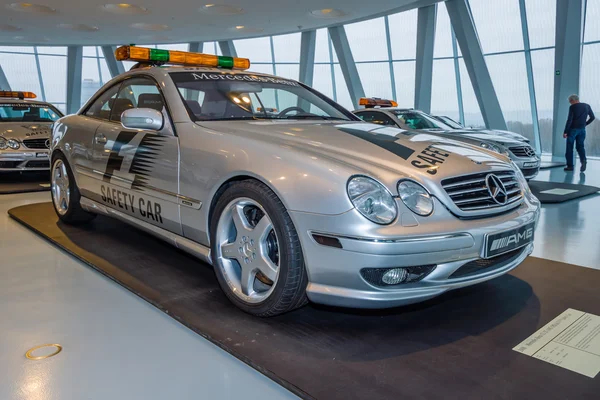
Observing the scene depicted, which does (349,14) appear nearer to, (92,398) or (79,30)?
(79,30)

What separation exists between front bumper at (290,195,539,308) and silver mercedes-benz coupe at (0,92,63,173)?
5.74 metres

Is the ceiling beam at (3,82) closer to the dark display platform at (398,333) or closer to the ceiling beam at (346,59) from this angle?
the ceiling beam at (346,59)

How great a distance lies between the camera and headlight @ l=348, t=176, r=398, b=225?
73.6 inches

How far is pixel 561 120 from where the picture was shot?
11.5 meters

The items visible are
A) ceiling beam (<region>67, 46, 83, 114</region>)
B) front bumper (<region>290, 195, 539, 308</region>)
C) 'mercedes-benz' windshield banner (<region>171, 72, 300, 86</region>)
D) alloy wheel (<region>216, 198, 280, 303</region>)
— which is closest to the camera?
front bumper (<region>290, 195, 539, 308</region>)

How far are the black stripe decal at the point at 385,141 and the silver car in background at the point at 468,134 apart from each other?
13.1 ft

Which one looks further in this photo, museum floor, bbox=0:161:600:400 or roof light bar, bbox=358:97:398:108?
roof light bar, bbox=358:97:398:108

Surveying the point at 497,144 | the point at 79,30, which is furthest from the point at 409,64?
the point at 79,30

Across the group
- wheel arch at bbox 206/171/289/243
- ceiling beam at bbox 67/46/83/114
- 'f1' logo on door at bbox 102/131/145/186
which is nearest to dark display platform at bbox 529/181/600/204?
wheel arch at bbox 206/171/289/243

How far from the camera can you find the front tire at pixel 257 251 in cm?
202

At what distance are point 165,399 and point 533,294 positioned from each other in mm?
1942

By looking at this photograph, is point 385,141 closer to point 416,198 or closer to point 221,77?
point 416,198

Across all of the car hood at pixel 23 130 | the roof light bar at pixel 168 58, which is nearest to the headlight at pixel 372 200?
the roof light bar at pixel 168 58

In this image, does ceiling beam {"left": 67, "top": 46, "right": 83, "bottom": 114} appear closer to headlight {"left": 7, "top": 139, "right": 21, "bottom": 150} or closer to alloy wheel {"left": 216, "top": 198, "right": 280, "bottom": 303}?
headlight {"left": 7, "top": 139, "right": 21, "bottom": 150}
